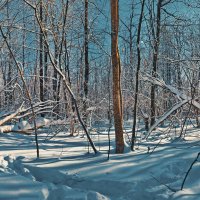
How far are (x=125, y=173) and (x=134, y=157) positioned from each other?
843mm

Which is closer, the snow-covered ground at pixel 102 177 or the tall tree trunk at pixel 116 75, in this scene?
the snow-covered ground at pixel 102 177

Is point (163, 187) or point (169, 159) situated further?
point (169, 159)

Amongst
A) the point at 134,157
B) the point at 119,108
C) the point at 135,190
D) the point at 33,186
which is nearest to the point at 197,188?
the point at 135,190

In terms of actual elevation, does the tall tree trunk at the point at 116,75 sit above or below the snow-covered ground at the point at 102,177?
above

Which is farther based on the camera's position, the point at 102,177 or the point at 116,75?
the point at 116,75

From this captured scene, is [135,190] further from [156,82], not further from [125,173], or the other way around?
[156,82]

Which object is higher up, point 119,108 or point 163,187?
point 119,108

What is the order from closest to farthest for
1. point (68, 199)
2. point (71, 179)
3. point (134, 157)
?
point (68, 199) → point (71, 179) → point (134, 157)

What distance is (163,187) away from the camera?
12.6 ft

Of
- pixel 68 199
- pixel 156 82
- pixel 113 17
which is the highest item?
pixel 113 17

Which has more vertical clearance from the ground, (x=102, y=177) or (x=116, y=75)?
(x=116, y=75)

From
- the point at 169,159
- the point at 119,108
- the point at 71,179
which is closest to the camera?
the point at 71,179

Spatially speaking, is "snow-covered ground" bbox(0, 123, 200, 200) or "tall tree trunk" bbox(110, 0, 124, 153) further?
"tall tree trunk" bbox(110, 0, 124, 153)

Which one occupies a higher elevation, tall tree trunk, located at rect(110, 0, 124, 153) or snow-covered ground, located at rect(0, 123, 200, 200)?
tall tree trunk, located at rect(110, 0, 124, 153)
